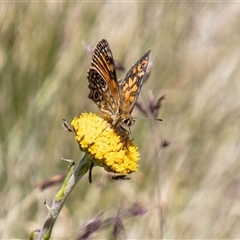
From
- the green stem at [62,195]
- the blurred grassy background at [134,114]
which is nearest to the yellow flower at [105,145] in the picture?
the green stem at [62,195]

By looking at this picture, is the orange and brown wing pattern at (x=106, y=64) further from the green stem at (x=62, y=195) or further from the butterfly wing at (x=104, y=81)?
the green stem at (x=62, y=195)

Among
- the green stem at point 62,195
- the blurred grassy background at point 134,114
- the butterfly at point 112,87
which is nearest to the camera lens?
the green stem at point 62,195

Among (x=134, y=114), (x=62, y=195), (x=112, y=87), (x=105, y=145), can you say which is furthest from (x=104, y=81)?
(x=134, y=114)

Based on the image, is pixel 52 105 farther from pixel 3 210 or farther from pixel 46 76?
pixel 3 210

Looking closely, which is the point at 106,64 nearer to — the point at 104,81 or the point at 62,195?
the point at 104,81

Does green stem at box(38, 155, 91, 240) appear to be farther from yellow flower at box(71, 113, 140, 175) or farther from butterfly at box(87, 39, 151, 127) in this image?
butterfly at box(87, 39, 151, 127)

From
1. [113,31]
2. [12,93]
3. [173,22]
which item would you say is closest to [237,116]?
[173,22]

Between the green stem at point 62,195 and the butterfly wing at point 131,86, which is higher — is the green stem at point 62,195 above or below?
below
